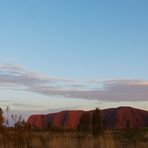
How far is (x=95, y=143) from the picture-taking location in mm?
19469

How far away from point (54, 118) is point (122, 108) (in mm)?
32376

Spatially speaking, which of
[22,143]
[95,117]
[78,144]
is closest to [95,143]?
[78,144]

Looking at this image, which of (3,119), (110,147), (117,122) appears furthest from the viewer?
(117,122)

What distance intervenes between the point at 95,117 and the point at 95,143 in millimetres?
34708

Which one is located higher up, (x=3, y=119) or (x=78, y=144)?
(x=3, y=119)

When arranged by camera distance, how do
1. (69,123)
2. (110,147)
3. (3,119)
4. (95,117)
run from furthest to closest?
1. (69,123)
2. (95,117)
3. (110,147)
4. (3,119)

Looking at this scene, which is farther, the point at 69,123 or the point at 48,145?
the point at 69,123

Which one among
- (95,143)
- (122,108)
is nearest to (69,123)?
(122,108)

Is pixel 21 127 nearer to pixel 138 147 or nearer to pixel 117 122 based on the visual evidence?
pixel 138 147

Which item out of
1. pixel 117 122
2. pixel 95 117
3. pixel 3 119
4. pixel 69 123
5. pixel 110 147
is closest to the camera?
pixel 3 119

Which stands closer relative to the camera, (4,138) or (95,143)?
(4,138)

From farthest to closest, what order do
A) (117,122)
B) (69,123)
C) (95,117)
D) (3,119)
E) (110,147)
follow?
(69,123), (117,122), (95,117), (110,147), (3,119)

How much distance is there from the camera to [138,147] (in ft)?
62.1

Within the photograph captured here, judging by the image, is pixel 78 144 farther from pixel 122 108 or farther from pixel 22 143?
pixel 122 108
